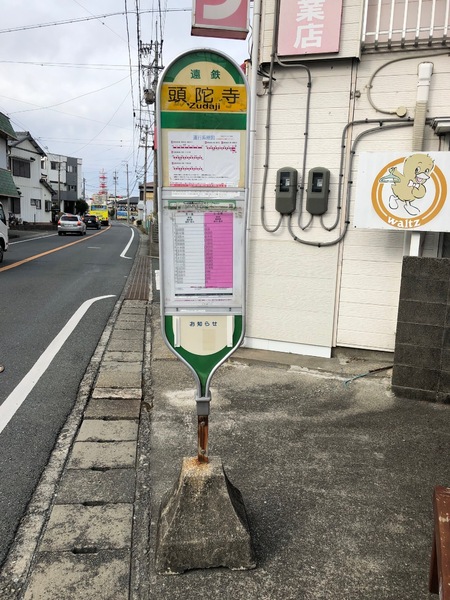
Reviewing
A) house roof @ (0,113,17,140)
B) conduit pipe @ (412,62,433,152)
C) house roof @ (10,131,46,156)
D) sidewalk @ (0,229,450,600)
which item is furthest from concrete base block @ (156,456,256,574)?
house roof @ (10,131,46,156)

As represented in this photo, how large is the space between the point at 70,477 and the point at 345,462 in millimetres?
1929

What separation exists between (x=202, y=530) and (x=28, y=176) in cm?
4961

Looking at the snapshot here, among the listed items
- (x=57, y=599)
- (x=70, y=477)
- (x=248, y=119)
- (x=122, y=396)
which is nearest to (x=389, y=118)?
(x=248, y=119)

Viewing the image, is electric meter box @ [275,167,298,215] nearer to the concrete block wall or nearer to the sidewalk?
the concrete block wall

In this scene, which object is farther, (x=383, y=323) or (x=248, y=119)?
(x=383, y=323)

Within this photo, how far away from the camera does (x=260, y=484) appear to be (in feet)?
10.8

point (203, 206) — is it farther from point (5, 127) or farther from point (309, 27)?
point (5, 127)

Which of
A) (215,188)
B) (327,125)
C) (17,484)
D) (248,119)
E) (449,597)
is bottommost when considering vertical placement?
(17,484)

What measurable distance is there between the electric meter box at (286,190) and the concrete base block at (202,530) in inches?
152

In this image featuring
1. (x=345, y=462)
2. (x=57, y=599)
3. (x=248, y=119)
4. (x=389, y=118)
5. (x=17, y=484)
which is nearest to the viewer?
(x=57, y=599)

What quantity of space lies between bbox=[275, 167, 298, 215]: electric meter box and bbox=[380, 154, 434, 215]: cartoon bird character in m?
1.09

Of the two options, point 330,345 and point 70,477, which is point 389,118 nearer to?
point 330,345

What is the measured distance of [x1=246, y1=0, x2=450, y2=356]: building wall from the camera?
5441 millimetres

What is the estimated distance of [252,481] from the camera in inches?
131
